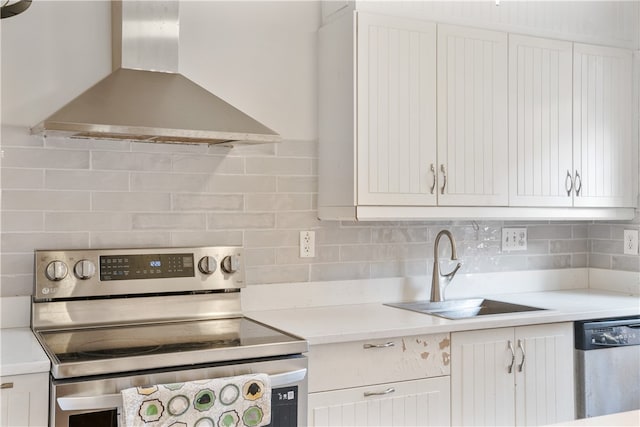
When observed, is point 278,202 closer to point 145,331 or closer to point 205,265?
point 205,265

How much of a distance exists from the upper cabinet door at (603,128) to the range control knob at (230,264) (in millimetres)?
1655

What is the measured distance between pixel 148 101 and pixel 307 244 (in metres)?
0.99

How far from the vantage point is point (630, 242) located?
143 inches

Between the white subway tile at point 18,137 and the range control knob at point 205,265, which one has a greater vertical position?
the white subway tile at point 18,137

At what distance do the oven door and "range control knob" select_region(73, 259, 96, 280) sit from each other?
644 millimetres

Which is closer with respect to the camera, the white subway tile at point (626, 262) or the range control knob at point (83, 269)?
the range control knob at point (83, 269)

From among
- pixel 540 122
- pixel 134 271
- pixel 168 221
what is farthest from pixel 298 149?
pixel 540 122

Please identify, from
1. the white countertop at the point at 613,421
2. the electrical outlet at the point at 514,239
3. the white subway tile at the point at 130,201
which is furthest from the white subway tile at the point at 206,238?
the white countertop at the point at 613,421

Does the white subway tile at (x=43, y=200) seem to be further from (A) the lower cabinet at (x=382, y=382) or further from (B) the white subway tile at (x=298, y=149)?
(A) the lower cabinet at (x=382, y=382)

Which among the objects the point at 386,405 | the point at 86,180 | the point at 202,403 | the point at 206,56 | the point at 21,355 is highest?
the point at 206,56

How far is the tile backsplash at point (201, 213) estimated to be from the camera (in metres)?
2.62

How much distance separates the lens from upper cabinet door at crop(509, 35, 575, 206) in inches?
126

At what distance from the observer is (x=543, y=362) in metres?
2.93

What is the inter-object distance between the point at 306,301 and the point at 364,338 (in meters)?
0.62
